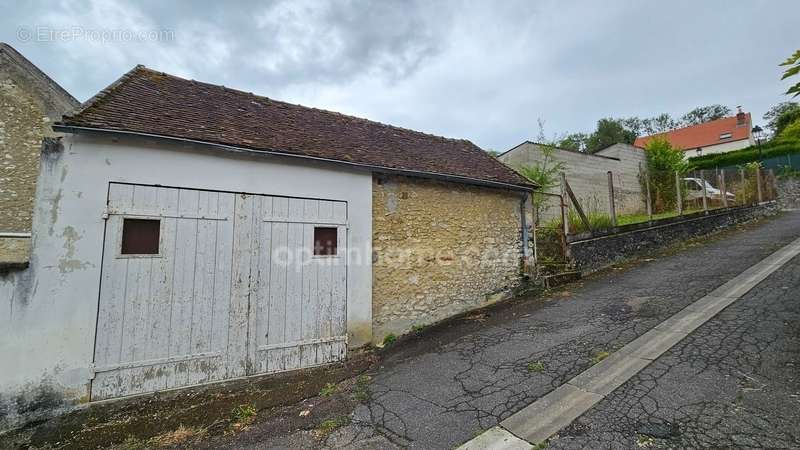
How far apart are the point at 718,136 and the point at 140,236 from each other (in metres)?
50.2

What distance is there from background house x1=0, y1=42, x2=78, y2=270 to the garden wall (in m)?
11.4

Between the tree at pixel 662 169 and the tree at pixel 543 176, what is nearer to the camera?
the tree at pixel 543 176

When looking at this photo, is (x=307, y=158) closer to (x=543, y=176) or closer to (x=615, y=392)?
(x=615, y=392)

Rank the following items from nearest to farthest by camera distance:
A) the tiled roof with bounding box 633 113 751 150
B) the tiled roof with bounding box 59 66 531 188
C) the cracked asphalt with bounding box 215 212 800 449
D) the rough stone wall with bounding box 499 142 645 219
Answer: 1. the cracked asphalt with bounding box 215 212 800 449
2. the tiled roof with bounding box 59 66 531 188
3. the rough stone wall with bounding box 499 142 645 219
4. the tiled roof with bounding box 633 113 751 150

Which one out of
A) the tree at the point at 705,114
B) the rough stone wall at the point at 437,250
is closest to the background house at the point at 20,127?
the rough stone wall at the point at 437,250

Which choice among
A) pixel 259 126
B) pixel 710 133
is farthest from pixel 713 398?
pixel 710 133

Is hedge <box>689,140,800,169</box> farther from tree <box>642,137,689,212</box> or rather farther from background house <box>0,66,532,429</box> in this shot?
background house <box>0,66,532,429</box>

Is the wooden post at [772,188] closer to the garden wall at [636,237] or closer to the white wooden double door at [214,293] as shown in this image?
the garden wall at [636,237]

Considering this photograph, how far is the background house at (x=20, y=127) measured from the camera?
595 centimetres

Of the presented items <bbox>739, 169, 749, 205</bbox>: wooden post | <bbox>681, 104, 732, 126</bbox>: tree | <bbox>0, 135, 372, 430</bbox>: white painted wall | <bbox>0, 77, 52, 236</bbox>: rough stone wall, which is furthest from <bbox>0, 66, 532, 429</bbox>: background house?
<bbox>681, 104, 732, 126</bbox>: tree

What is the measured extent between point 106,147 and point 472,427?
5.37 meters

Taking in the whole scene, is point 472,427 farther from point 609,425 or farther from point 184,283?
point 184,283

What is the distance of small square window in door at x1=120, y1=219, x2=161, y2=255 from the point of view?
4.09m

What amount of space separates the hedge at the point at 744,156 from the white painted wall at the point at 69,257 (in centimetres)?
2374
